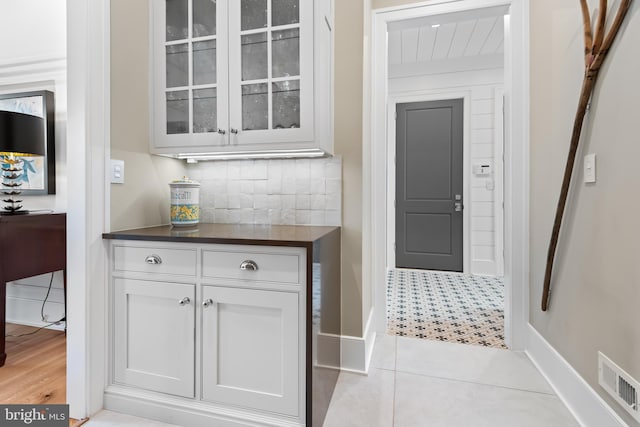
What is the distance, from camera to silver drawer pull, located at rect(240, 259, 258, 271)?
1320mm

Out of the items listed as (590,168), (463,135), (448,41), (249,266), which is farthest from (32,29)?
(463,135)

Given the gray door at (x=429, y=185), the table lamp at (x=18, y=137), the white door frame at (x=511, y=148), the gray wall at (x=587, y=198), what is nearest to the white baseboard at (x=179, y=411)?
the white door frame at (x=511, y=148)

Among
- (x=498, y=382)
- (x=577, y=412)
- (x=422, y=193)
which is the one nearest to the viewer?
(x=577, y=412)

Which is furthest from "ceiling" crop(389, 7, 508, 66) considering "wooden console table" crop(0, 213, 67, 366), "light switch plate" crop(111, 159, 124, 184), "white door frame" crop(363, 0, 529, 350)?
"wooden console table" crop(0, 213, 67, 366)

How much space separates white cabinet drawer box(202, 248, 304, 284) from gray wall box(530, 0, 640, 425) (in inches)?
46.2

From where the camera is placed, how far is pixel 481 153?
397 centimetres

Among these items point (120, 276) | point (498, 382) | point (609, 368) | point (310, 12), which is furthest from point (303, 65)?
point (498, 382)

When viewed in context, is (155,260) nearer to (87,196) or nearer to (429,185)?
(87,196)

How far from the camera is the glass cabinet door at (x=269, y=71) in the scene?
1.60m

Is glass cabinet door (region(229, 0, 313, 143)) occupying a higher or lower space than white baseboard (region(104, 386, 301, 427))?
higher

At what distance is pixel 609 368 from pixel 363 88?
1.64 metres

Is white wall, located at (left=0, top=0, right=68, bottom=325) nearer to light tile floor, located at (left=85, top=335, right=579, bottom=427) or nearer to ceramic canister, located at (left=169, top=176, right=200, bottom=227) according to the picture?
ceramic canister, located at (left=169, top=176, right=200, bottom=227)

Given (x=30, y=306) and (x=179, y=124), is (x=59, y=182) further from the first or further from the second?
(x=179, y=124)

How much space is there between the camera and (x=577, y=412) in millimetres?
1436
